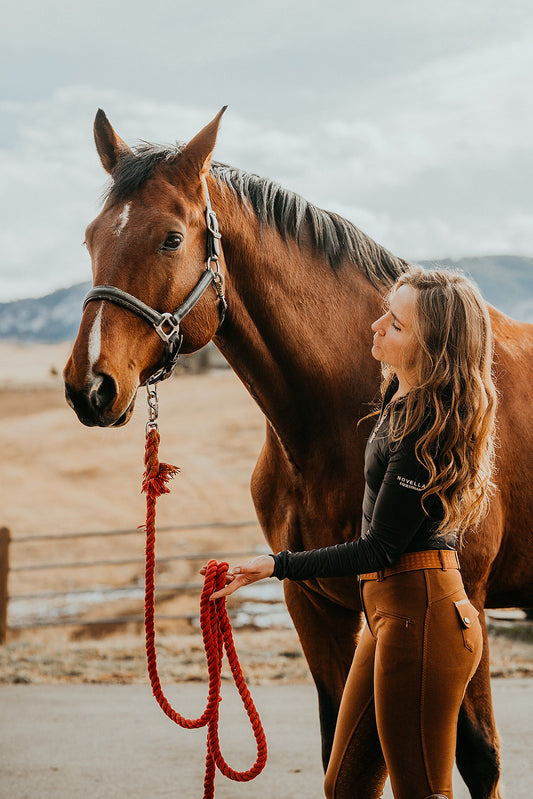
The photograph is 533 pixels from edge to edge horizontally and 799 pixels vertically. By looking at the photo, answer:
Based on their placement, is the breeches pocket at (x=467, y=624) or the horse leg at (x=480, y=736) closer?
the breeches pocket at (x=467, y=624)

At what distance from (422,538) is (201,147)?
4.26 ft

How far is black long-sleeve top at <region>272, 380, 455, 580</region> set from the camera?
1.74 m

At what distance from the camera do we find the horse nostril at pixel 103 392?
1958mm

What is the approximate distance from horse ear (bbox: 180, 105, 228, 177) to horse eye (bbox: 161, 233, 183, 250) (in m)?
0.25

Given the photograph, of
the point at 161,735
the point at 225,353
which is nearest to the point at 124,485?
the point at 161,735

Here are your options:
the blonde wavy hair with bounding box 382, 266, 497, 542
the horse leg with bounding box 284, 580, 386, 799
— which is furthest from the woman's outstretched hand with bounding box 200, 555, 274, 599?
the horse leg with bounding box 284, 580, 386, 799

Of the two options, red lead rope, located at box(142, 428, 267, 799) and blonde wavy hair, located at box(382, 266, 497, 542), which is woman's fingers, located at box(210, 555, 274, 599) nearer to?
red lead rope, located at box(142, 428, 267, 799)

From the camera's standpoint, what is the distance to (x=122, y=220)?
2.14m

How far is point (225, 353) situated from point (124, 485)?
18.8 meters

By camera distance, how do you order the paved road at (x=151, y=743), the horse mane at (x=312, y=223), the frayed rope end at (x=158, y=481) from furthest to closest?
the paved road at (x=151, y=743) < the horse mane at (x=312, y=223) < the frayed rope end at (x=158, y=481)

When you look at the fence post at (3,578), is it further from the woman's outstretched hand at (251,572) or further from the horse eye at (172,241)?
the woman's outstretched hand at (251,572)

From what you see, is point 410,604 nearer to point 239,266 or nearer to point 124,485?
point 239,266

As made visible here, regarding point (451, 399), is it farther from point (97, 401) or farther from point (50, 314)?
point (50, 314)

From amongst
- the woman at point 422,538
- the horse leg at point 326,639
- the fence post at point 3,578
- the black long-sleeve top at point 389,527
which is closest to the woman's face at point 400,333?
the woman at point 422,538
